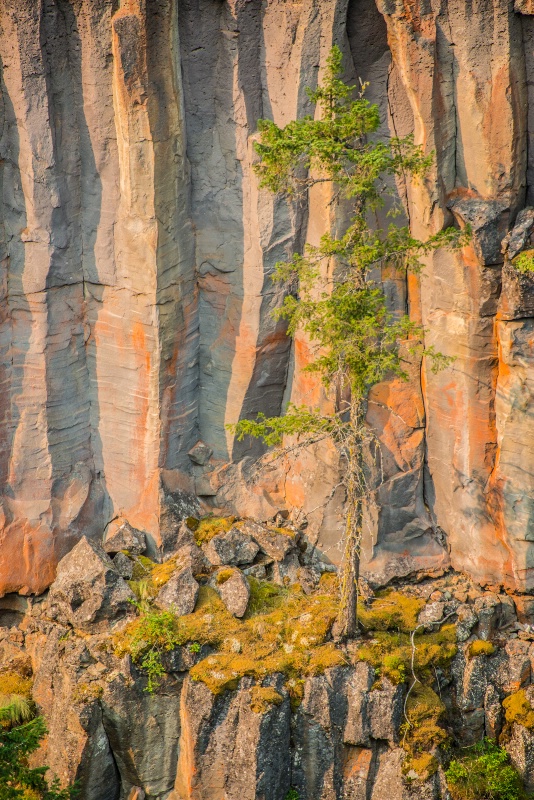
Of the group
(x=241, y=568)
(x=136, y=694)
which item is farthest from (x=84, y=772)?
(x=241, y=568)

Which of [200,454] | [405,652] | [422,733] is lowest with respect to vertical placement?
[422,733]

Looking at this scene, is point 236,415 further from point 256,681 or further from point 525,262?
point 525,262

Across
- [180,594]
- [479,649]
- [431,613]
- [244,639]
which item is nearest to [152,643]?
[180,594]

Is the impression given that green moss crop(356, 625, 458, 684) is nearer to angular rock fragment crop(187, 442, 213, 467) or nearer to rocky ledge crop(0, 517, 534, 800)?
rocky ledge crop(0, 517, 534, 800)

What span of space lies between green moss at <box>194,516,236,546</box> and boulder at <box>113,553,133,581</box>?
1.36 m

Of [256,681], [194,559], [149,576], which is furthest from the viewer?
[149,576]

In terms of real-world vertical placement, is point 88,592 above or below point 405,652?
above

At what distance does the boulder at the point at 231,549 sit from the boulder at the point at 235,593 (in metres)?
0.60

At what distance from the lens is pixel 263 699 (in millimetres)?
17562

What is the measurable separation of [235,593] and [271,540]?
1.54m

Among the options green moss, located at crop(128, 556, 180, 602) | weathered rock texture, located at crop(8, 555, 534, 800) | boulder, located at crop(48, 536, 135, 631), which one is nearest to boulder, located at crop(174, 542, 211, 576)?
green moss, located at crop(128, 556, 180, 602)

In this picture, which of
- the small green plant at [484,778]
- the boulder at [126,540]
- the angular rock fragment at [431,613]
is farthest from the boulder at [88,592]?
the small green plant at [484,778]

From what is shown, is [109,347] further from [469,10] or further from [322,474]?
[469,10]

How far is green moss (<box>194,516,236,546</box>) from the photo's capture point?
2055 centimetres
